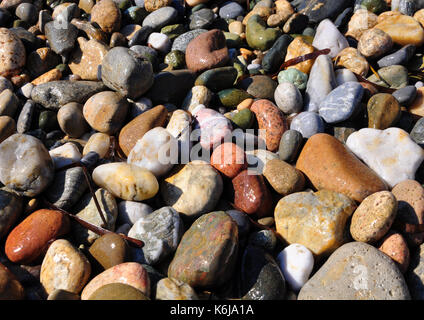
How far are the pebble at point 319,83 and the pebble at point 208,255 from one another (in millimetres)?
1917

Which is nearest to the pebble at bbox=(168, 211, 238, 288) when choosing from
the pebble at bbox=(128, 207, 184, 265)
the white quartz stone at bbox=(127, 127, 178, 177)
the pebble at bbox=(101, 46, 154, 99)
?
the pebble at bbox=(128, 207, 184, 265)

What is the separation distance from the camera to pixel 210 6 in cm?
577

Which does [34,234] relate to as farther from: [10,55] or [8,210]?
[10,55]

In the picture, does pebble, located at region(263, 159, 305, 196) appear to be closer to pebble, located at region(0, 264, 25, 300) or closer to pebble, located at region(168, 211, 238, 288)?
pebble, located at region(168, 211, 238, 288)

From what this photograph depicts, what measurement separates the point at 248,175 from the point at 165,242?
96 cm

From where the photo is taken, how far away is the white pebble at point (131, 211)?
10.6 feet

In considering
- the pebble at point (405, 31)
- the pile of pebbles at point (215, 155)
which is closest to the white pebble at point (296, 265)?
the pile of pebbles at point (215, 155)

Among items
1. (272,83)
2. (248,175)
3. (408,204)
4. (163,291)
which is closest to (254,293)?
(163,291)

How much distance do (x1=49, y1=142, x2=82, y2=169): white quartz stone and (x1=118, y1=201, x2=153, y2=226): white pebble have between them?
2.23 feet

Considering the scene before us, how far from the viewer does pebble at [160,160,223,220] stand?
3.22 metres

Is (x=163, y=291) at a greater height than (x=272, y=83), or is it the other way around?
(x=272, y=83)

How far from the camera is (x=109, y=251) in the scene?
9.32ft
